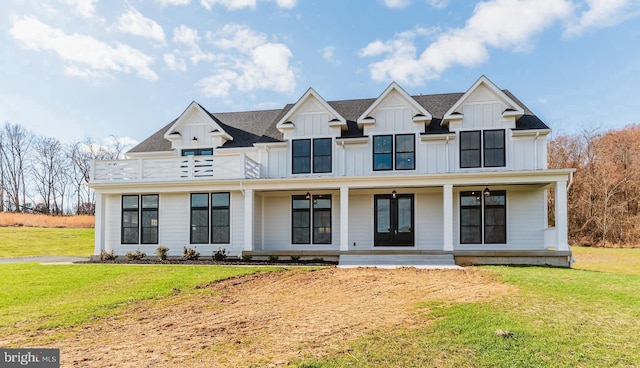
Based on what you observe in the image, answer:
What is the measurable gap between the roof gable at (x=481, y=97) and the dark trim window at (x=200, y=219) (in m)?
11.1

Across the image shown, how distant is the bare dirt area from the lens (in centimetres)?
502

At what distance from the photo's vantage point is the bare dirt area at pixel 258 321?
16.5ft

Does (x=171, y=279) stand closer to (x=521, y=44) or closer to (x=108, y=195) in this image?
(x=108, y=195)

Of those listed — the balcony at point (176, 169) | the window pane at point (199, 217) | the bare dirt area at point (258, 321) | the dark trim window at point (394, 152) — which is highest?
the dark trim window at point (394, 152)

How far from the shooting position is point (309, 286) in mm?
10086

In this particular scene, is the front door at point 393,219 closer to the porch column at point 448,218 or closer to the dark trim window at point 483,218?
the porch column at point 448,218

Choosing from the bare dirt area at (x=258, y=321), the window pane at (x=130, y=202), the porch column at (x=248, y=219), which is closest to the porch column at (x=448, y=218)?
the bare dirt area at (x=258, y=321)

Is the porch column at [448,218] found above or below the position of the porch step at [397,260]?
above

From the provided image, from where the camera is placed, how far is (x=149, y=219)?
17688mm

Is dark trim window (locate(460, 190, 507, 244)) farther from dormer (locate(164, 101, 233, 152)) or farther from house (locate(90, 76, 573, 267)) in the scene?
dormer (locate(164, 101, 233, 152))

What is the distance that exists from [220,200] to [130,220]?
14.3 ft

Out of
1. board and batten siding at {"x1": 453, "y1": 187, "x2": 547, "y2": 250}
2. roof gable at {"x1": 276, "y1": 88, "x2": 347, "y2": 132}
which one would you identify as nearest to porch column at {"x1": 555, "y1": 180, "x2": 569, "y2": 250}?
board and batten siding at {"x1": 453, "y1": 187, "x2": 547, "y2": 250}

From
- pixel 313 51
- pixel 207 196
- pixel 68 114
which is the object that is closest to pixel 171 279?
pixel 207 196

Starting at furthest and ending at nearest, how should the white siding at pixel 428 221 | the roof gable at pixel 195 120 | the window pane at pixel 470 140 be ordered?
the roof gable at pixel 195 120
the white siding at pixel 428 221
the window pane at pixel 470 140
